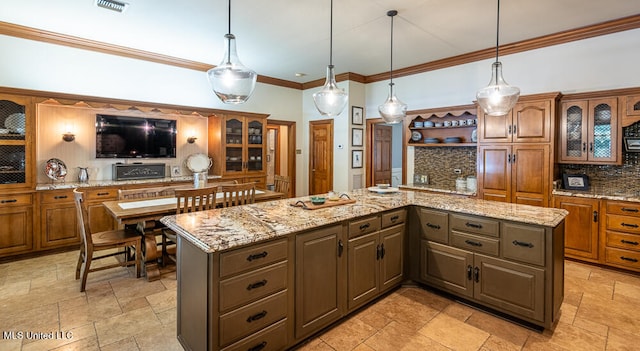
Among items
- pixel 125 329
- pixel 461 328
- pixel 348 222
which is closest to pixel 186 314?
pixel 125 329

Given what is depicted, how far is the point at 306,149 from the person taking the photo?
698 cm

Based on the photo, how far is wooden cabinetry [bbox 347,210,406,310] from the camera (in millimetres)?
2504

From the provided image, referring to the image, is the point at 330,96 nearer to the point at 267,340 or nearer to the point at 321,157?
the point at 267,340

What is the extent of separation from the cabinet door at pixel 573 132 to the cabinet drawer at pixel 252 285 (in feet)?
12.9

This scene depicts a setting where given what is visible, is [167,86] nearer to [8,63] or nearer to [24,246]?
[8,63]

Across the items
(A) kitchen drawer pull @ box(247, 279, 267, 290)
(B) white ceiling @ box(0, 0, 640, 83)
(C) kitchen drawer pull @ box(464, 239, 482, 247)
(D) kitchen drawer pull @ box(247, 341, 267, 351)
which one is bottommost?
(D) kitchen drawer pull @ box(247, 341, 267, 351)

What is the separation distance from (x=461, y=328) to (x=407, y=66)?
4361 millimetres

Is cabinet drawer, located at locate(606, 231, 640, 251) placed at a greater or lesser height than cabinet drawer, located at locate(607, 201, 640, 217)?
lesser

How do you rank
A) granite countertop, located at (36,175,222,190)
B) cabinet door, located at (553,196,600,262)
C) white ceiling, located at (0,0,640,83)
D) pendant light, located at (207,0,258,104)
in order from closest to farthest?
pendant light, located at (207,0,258,104), white ceiling, located at (0,0,640,83), cabinet door, located at (553,196,600,262), granite countertop, located at (36,175,222,190)

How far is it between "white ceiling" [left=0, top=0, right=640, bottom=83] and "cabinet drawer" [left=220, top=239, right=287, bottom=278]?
2575mm

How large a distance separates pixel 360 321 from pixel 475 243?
1139mm

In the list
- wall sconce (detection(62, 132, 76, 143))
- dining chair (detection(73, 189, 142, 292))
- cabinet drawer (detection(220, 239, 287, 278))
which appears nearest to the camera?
cabinet drawer (detection(220, 239, 287, 278))

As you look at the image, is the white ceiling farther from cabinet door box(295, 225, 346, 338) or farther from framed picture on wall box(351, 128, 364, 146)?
cabinet door box(295, 225, 346, 338)

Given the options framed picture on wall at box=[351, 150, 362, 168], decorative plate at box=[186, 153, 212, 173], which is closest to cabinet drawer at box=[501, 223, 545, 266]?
framed picture on wall at box=[351, 150, 362, 168]
